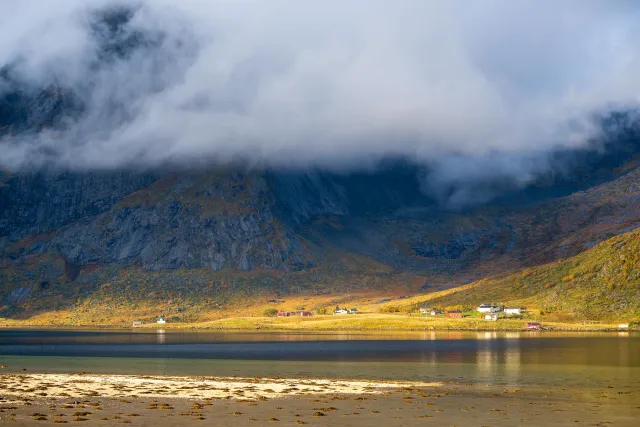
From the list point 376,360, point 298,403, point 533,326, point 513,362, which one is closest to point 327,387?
point 298,403

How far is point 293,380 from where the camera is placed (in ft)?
243

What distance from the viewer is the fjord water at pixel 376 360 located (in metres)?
78.4

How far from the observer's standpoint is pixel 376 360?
98750mm

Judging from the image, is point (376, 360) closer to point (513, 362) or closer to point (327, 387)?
point (513, 362)

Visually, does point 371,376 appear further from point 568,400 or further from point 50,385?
point 50,385

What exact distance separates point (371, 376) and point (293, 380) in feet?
28.7

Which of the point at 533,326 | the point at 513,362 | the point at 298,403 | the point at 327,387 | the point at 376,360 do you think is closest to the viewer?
the point at 298,403

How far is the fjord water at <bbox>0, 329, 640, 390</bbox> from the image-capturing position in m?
78.4

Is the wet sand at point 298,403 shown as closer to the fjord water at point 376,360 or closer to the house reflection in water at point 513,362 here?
the house reflection in water at point 513,362

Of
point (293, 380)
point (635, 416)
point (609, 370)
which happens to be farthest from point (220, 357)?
point (635, 416)

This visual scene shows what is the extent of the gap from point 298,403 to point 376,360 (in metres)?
42.5

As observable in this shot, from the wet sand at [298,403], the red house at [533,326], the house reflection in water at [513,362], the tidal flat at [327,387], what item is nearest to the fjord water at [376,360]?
the house reflection in water at [513,362]

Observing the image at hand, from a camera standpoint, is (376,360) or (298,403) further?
(376,360)

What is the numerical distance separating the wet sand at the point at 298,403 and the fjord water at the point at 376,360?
27.3 feet
